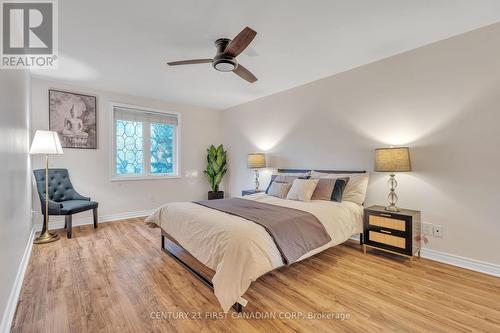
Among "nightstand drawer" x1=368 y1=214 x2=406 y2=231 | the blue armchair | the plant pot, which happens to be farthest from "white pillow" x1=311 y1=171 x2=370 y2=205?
the blue armchair

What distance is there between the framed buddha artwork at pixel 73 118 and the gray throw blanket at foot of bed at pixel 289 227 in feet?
10.5

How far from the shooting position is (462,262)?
8.25 ft

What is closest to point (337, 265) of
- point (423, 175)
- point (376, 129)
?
point (423, 175)

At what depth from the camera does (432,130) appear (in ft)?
8.93

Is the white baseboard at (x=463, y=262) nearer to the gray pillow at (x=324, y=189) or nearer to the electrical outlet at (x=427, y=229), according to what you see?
the electrical outlet at (x=427, y=229)

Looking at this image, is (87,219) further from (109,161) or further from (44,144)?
(44,144)

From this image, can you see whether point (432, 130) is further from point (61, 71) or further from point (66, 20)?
point (61, 71)

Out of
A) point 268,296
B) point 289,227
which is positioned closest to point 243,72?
point 289,227

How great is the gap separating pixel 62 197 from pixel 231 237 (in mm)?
3550

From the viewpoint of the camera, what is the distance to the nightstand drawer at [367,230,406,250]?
8.54ft

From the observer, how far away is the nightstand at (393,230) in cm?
256

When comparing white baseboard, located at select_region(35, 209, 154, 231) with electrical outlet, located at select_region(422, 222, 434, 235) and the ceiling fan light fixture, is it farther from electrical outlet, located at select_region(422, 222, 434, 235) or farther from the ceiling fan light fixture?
electrical outlet, located at select_region(422, 222, 434, 235)

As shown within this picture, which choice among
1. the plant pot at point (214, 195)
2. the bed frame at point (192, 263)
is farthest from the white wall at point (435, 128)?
the plant pot at point (214, 195)

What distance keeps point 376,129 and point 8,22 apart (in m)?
4.29
